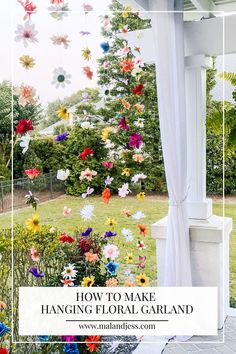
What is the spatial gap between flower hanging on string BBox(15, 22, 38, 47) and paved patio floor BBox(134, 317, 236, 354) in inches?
70.6

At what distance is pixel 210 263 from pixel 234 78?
112 centimetres

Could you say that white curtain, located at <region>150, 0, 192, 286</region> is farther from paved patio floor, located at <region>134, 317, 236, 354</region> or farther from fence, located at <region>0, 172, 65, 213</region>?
fence, located at <region>0, 172, 65, 213</region>

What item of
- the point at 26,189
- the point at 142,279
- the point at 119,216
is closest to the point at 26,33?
the point at 26,189

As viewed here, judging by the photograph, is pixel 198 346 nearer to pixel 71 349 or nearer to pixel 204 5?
pixel 71 349

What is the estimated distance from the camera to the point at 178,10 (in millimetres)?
2330

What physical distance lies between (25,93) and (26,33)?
302mm

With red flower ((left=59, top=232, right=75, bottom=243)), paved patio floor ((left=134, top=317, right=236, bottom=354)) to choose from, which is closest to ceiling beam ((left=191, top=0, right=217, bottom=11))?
red flower ((left=59, top=232, right=75, bottom=243))

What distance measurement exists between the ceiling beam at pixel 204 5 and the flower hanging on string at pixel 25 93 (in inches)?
51.9

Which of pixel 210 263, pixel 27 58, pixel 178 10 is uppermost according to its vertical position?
pixel 178 10

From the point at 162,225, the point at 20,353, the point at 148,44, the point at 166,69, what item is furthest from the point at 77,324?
Answer: the point at 148,44

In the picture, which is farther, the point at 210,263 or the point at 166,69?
the point at 210,263

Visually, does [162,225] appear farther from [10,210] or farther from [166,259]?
[10,210]

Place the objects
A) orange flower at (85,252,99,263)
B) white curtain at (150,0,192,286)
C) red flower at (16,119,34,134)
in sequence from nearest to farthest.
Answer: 1. red flower at (16,119,34,134)
2. orange flower at (85,252,99,263)
3. white curtain at (150,0,192,286)

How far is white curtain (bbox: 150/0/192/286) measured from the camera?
2.33 m
